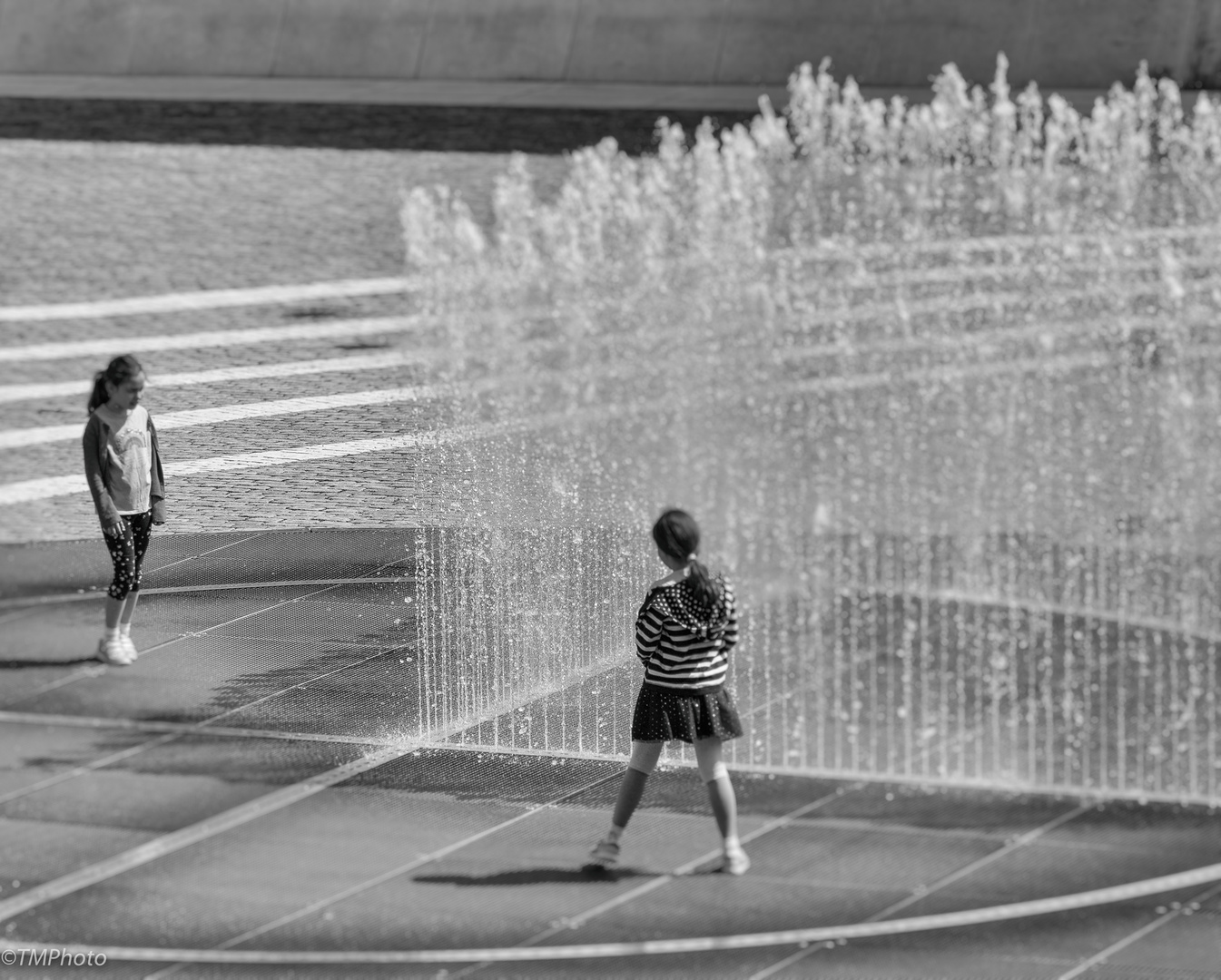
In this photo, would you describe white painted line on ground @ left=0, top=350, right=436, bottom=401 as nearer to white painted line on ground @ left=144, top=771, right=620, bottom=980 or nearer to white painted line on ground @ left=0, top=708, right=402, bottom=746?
white painted line on ground @ left=0, top=708, right=402, bottom=746

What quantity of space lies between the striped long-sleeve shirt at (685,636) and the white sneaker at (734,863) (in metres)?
0.59

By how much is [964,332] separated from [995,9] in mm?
8992

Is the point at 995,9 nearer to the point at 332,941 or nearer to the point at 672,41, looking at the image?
the point at 672,41

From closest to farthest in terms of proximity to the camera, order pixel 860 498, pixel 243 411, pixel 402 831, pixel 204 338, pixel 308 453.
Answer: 1. pixel 402 831
2. pixel 860 498
3. pixel 308 453
4. pixel 243 411
5. pixel 204 338

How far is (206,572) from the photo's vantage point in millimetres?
9820

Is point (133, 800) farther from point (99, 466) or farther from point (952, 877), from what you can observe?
point (952, 877)

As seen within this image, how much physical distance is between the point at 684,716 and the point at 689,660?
0.63 feet

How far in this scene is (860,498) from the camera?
349 inches

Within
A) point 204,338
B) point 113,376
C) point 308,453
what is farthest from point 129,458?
point 204,338

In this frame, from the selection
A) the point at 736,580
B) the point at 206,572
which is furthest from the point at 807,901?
the point at 206,572

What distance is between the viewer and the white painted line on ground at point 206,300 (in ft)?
51.8

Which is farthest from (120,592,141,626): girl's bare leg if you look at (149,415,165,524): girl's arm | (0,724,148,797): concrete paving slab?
(0,724,148,797): concrete paving slab

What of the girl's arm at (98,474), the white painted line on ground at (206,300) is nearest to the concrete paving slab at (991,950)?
the girl's arm at (98,474)

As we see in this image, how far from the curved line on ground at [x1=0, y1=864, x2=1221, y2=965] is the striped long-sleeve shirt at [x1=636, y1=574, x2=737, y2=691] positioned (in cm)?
83
